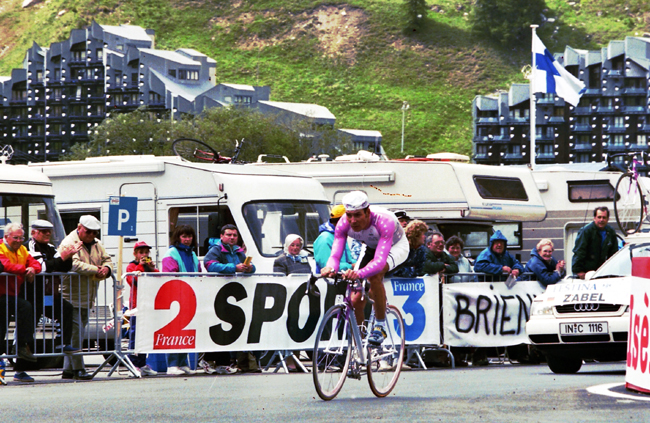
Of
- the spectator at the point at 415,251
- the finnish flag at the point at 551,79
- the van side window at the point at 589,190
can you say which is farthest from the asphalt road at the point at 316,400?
the finnish flag at the point at 551,79

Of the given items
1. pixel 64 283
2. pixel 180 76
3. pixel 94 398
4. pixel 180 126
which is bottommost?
pixel 94 398

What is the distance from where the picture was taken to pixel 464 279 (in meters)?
15.6

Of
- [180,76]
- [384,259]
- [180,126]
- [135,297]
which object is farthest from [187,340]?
[180,76]

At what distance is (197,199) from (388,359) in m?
7.47

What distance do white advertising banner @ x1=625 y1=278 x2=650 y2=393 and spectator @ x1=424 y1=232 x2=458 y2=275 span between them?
192 inches

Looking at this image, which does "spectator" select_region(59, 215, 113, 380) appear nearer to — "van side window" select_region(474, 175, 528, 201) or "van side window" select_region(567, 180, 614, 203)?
"van side window" select_region(474, 175, 528, 201)

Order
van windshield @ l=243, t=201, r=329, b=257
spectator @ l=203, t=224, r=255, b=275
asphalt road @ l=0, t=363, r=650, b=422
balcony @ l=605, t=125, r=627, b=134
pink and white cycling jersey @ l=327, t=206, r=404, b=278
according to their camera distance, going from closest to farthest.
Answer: asphalt road @ l=0, t=363, r=650, b=422, pink and white cycling jersey @ l=327, t=206, r=404, b=278, spectator @ l=203, t=224, r=255, b=275, van windshield @ l=243, t=201, r=329, b=257, balcony @ l=605, t=125, r=627, b=134

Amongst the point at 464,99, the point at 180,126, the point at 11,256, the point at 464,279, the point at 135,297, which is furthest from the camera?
the point at 464,99

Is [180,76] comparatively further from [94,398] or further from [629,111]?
[94,398]

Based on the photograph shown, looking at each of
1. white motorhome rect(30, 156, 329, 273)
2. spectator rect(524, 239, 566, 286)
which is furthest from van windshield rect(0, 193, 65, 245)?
spectator rect(524, 239, 566, 286)

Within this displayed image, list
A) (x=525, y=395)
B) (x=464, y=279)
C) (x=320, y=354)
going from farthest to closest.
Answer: (x=464, y=279)
(x=525, y=395)
(x=320, y=354)

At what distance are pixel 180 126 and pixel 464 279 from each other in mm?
77975

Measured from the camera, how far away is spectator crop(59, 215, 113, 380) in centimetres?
1266

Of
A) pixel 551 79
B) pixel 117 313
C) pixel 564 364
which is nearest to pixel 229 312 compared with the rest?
pixel 117 313
